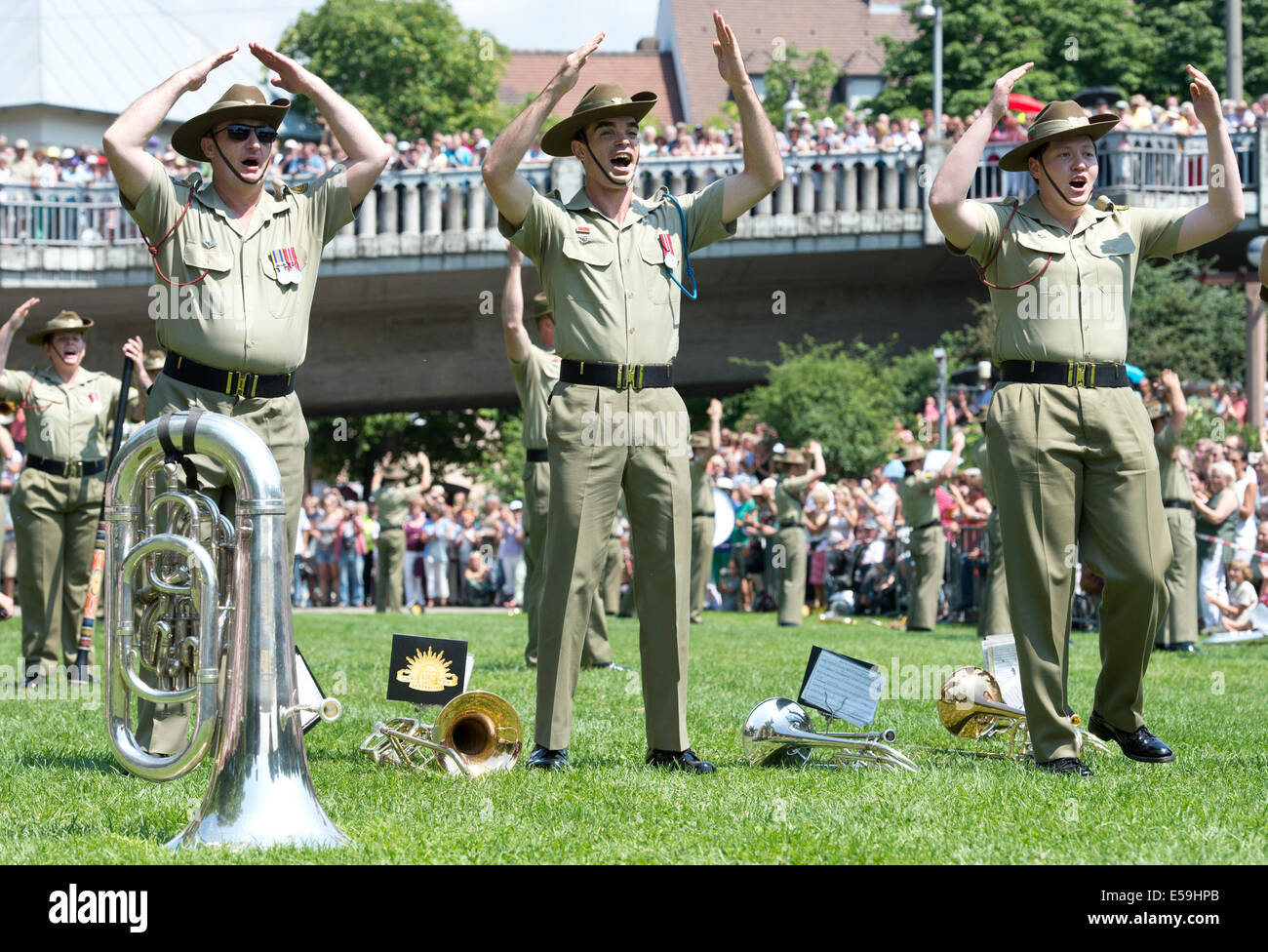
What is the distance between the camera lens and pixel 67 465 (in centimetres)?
1191

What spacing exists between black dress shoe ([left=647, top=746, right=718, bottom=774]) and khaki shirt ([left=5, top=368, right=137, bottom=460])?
19.9 feet

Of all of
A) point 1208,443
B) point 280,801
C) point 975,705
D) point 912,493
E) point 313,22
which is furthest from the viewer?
point 313,22

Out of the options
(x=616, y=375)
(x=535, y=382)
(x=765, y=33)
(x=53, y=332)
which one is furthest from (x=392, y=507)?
(x=765, y=33)

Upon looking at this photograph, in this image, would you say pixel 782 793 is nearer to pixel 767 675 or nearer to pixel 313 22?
pixel 767 675

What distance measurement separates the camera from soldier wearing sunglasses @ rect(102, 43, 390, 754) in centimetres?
731

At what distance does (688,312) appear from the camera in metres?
38.2

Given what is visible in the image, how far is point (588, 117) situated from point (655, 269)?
71 centimetres

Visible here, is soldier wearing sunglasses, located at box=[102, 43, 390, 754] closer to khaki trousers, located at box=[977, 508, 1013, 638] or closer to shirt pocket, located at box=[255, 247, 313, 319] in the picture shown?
shirt pocket, located at box=[255, 247, 313, 319]

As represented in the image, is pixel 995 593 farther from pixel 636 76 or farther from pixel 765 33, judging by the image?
pixel 765 33

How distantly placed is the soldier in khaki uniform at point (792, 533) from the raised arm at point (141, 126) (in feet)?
45.3

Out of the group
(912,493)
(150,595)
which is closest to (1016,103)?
(912,493)

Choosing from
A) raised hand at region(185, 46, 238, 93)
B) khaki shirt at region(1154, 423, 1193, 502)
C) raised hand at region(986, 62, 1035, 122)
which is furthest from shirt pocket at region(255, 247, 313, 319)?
khaki shirt at region(1154, 423, 1193, 502)

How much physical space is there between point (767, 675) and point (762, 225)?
74.7 ft

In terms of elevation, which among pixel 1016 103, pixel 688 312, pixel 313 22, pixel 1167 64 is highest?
pixel 313 22
